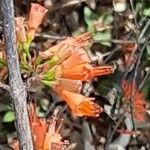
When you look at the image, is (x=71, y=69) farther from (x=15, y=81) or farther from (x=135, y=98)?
(x=135, y=98)

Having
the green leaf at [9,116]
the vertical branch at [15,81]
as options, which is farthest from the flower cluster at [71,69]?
the green leaf at [9,116]

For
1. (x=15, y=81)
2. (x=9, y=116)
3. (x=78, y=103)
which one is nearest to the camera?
(x=15, y=81)

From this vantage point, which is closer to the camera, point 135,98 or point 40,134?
point 40,134

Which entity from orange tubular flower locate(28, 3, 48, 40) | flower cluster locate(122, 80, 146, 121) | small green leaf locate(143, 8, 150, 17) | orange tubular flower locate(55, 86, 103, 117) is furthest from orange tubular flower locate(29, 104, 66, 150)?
small green leaf locate(143, 8, 150, 17)

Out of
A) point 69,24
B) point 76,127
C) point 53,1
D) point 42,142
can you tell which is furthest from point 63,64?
point 76,127

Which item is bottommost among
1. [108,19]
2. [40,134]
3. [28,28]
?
[40,134]

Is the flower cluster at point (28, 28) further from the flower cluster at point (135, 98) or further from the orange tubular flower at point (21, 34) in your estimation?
the flower cluster at point (135, 98)

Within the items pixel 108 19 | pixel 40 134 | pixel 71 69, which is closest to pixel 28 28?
pixel 71 69

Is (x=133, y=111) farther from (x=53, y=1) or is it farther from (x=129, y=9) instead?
(x=53, y=1)
